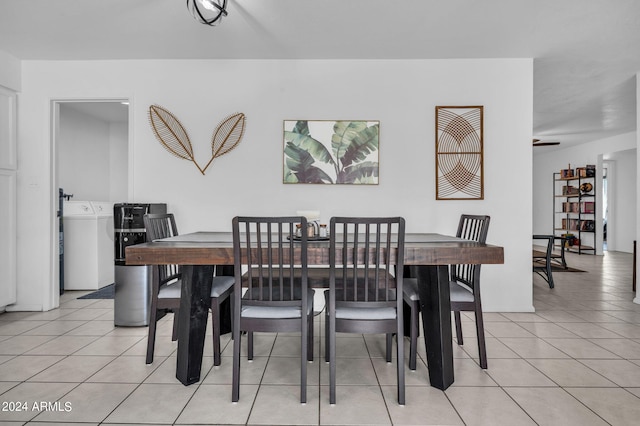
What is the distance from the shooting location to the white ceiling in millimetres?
2668

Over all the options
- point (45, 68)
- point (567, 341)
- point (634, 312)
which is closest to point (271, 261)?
point (567, 341)

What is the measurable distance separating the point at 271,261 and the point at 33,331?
7.91ft

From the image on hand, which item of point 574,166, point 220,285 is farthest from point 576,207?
point 220,285

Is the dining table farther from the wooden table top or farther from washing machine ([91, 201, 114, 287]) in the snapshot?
washing machine ([91, 201, 114, 287])

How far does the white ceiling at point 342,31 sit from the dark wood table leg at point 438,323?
1977mm

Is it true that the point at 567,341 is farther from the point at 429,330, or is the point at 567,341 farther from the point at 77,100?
the point at 77,100

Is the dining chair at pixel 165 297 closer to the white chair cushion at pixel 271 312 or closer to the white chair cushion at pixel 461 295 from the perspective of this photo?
the white chair cushion at pixel 271 312

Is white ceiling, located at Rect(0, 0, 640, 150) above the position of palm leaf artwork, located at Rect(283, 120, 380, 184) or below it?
above

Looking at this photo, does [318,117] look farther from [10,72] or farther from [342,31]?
[10,72]

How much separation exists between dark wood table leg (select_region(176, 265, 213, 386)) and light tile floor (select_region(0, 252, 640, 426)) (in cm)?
9

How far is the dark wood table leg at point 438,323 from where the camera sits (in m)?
1.94

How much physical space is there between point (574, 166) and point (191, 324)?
31.2ft

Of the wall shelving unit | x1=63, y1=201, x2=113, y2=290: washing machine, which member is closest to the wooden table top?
x1=63, y1=201, x2=113, y2=290: washing machine

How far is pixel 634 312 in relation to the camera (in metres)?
3.48
